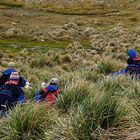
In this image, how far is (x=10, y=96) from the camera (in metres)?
11.1

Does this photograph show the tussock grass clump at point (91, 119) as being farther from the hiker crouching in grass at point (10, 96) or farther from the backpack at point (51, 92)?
the backpack at point (51, 92)

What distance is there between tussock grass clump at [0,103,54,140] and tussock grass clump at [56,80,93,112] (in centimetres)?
135

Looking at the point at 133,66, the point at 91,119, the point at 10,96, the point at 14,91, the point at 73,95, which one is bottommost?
the point at 133,66

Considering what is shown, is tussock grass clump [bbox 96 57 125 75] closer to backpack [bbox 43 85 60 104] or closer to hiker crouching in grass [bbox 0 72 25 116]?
hiker crouching in grass [bbox 0 72 25 116]

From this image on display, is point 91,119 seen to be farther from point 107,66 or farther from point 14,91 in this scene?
point 107,66

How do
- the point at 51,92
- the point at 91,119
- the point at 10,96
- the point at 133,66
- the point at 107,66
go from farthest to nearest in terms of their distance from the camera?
the point at 107,66
the point at 133,66
the point at 51,92
the point at 10,96
the point at 91,119

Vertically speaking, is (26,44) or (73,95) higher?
(73,95)

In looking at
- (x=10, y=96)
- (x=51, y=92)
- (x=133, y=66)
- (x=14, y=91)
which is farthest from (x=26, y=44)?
(x=10, y=96)

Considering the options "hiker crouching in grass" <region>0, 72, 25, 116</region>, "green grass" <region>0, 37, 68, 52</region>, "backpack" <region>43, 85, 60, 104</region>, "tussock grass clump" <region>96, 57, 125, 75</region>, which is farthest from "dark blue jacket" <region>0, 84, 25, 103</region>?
"green grass" <region>0, 37, 68, 52</region>

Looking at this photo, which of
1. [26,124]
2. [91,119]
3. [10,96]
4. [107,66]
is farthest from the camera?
[107,66]

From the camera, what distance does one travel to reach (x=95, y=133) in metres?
7.96

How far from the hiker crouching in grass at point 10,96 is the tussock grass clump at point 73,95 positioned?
83 cm

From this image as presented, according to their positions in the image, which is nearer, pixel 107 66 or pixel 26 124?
pixel 26 124

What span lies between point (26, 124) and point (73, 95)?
7.05 ft
